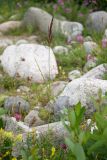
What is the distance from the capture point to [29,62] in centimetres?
721

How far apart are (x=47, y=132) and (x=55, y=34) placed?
560 cm

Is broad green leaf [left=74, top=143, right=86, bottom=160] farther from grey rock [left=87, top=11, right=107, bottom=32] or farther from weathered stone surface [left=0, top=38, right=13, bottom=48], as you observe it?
grey rock [left=87, top=11, right=107, bottom=32]

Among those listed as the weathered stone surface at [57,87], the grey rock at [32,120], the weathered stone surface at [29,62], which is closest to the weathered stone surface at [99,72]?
the weathered stone surface at [57,87]

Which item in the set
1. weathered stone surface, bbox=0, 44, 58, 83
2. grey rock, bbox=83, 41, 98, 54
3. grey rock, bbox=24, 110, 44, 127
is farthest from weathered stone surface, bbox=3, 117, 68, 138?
grey rock, bbox=83, 41, 98, 54

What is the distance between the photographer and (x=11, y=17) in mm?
10828

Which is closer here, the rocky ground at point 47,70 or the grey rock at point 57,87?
the rocky ground at point 47,70

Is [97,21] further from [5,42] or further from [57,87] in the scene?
[57,87]

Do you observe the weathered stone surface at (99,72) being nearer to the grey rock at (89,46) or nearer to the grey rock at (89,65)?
the grey rock at (89,65)

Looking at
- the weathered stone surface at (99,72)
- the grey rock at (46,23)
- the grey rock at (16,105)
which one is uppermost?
the grey rock at (16,105)

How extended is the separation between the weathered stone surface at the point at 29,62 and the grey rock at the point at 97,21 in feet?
7.19

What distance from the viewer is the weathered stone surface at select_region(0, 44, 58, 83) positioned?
7012 millimetres

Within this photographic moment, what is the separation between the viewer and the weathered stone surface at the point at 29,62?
276 inches

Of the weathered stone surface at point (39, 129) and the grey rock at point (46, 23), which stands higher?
the weathered stone surface at point (39, 129)

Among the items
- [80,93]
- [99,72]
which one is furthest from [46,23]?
[80,93]
